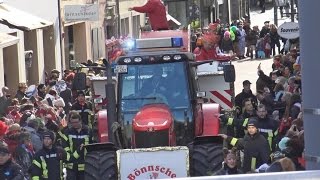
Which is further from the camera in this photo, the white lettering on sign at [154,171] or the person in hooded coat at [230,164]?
the person in hooded coat at [230,164]

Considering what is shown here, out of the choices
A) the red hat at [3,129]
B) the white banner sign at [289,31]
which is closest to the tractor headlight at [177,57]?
the red hat at [3,129]

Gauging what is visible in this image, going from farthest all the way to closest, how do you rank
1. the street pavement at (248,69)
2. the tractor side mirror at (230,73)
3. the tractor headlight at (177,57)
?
the street pavement at (248,69) < the tractor side mirror at (230,73) < the tractor headlight at (177,57)

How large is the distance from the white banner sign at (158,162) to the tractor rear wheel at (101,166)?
0.32 meters

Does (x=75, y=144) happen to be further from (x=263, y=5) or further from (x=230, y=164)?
(x=263, y=5)

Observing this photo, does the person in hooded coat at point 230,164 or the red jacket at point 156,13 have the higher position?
the red jacket at point 156,13

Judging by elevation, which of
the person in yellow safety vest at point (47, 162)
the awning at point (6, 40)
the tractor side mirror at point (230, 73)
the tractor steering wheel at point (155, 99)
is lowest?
the person in yellow safety vest at point (47, 162)

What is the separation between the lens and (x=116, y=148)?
11.5 meters

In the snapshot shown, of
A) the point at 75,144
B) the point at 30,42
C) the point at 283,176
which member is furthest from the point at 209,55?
the point at 283,176

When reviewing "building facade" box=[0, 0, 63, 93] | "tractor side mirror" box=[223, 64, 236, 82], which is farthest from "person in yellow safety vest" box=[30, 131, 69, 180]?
"building facade" box=[0, 0, 63, 93]

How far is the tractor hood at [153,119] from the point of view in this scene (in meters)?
11.4

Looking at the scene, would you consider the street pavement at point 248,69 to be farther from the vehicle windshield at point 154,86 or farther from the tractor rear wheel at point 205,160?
the tractor rear wheel at point 205,160

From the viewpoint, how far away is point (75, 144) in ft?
43.5

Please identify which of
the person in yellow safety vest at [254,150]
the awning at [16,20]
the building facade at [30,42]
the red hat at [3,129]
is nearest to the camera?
the person in yellow safety vest at [254,150]

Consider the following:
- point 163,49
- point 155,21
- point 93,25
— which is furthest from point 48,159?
point 93,25
